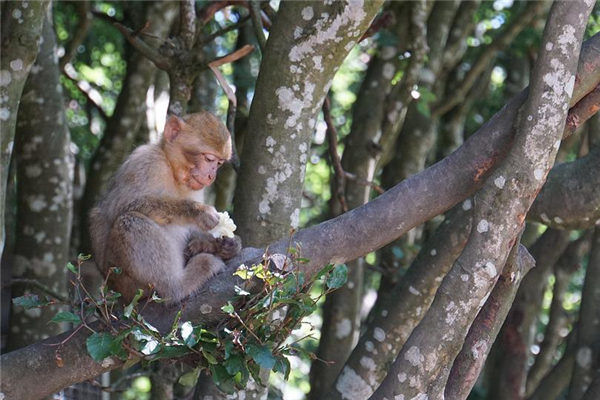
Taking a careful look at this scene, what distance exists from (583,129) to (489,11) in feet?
6.10

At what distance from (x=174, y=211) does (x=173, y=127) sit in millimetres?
645

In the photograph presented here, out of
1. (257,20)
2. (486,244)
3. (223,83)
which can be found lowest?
(486,244)

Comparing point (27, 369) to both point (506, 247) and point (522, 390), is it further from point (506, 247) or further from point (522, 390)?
point (522, 390)

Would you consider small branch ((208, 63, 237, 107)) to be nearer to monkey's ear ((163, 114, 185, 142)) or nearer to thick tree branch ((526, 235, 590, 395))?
monkey's ear ((163, 114, 185, 142))

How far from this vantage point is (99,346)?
14.7 feet

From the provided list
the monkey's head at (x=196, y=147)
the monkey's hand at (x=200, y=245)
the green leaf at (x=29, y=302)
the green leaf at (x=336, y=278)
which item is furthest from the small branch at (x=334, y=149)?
the green leaf at (x=29, y=302)

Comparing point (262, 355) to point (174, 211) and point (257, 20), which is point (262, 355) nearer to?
point (174, 211)

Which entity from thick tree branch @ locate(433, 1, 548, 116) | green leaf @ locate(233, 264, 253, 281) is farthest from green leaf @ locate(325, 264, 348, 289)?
thick tree branch @ locate(433, 1, 548, 116)

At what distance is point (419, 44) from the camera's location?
8.45m

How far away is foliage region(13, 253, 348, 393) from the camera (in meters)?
4.37

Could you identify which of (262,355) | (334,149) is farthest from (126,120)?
(262,355)

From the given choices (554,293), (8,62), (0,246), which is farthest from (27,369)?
(554,293)

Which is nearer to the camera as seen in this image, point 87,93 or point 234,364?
point 234,364

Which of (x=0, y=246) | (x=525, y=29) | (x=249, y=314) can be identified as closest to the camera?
(x=249, y=314)
